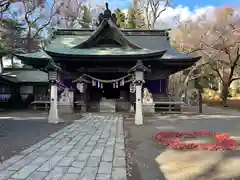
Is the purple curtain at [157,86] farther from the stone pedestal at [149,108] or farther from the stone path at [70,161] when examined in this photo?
the stone path at [70,161]

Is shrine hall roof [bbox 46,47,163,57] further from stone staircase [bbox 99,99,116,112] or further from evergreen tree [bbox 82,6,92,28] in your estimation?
evergreen tree [bbox 82,6,92,28]

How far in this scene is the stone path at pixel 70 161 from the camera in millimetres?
4402

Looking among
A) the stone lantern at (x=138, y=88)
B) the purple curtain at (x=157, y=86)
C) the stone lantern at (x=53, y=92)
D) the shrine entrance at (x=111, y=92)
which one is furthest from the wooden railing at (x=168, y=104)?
the stone lantern at (x=53, y=92)

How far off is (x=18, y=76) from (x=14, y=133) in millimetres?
18249

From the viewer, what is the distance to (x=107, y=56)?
1594 centimetres

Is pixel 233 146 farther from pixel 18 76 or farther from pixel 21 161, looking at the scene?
pixel 18 76

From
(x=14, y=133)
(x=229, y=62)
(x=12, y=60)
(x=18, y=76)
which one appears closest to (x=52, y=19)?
(x=12, y=60)

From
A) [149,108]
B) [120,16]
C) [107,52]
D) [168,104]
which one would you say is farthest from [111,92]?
[120,16]

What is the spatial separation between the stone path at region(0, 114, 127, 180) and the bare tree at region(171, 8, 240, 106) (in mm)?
23103

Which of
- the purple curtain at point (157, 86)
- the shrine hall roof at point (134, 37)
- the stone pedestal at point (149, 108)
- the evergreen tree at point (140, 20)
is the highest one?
the evergreen tree at point (140, 20)

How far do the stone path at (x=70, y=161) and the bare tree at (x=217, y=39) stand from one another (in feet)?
75.8

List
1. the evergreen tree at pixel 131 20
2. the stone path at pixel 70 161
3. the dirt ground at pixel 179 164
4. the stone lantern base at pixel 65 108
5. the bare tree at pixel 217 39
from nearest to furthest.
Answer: the stone path at pixel 70 161 → the dirt ground at pixel 179 164 → the stone lantern base at pixel 65 108 → the bare tree at pixel 217 39 → the evergreen tree at pixel 131 20

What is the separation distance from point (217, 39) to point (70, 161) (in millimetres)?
25846

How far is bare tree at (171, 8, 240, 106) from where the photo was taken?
26531mm
